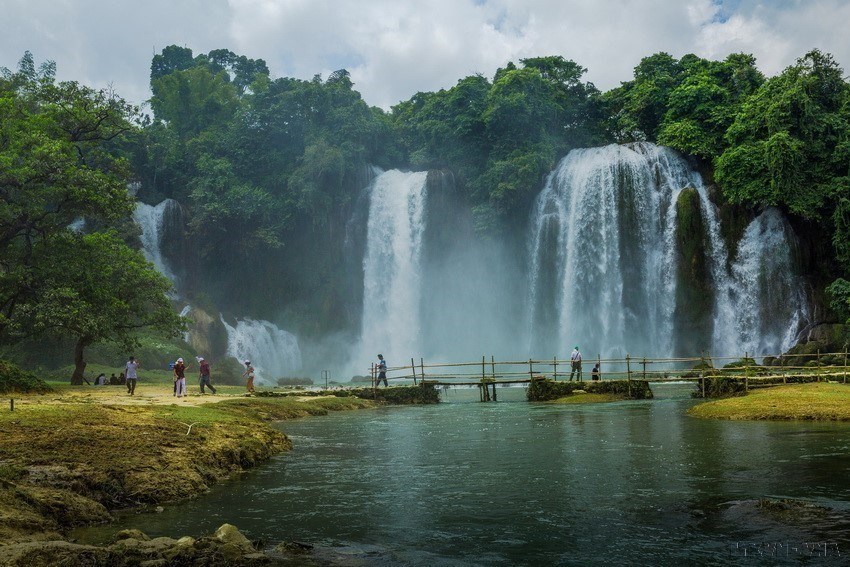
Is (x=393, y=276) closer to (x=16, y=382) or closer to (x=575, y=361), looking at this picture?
(x=575, y=361)

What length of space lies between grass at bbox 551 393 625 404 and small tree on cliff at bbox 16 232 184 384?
16.4m

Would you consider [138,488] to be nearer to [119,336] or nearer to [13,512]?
[13,512]

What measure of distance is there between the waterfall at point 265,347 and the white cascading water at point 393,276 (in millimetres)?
4321

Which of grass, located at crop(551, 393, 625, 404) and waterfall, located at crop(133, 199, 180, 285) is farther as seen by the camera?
waterfall, located at crop(133, 199, 180, 285)

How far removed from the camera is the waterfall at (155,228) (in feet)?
160

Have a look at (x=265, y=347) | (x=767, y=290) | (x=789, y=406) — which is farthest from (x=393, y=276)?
(x=789, y=406)

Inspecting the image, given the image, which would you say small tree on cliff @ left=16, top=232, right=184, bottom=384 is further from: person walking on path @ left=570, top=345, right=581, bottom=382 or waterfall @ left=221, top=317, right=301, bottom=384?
person walking on path @ left=570, top=345, right=581, bottom=382

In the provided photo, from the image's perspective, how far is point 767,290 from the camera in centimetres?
4012

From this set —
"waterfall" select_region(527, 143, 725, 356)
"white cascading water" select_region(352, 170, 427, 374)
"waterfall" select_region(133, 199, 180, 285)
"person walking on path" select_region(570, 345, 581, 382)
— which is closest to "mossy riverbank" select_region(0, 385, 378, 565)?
"person walking on path" select_region(570, 345, 581, 382)

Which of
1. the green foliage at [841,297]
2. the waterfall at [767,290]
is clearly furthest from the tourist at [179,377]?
the green foliage at [841,297]

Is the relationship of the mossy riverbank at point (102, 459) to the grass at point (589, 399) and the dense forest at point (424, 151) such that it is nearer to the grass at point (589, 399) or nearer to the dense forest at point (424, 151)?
the grass at point (589, 399)

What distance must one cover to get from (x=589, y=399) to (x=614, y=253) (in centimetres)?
1650

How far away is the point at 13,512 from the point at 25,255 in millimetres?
21270

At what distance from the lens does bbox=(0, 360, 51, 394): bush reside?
66.0ft
